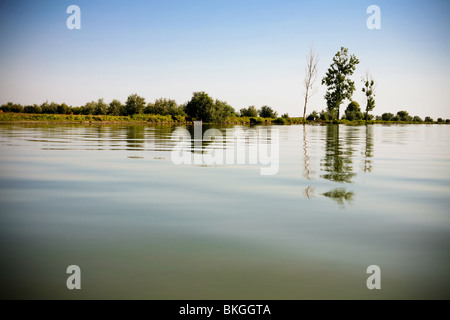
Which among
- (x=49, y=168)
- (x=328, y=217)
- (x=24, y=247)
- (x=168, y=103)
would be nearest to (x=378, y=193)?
(x=328, y=217)

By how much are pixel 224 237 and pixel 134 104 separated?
84115mm

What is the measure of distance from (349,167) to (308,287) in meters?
7.69

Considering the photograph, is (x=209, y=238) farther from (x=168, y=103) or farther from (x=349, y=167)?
(x=168, y=103)

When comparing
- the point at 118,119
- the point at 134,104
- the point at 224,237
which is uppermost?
the point at 134,104

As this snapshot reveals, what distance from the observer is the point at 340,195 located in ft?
21.5

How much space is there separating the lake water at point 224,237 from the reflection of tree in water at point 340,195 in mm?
18

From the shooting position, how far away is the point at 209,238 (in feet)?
13.9

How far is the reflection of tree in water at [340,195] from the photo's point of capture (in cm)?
614

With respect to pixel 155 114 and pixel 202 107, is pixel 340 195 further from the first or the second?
pixel 155 114

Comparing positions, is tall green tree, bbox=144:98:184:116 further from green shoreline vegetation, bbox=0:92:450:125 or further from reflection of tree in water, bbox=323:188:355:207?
reflection of tree in water, bbox=323:188:355:207

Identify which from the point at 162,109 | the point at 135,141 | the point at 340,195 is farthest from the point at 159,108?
the point at 340,195

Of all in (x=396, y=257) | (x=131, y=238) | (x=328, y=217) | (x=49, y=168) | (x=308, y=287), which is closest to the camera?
(x=308, y=287)

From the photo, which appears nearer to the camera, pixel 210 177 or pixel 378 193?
pixel 378 193

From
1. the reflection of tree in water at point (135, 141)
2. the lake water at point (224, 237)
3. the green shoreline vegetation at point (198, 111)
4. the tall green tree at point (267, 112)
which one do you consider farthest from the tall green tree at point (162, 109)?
the lake water at point (224, 237)
